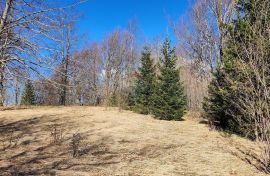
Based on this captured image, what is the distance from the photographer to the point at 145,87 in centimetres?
2528

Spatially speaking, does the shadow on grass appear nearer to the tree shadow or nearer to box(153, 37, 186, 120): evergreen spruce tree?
the tree shadow

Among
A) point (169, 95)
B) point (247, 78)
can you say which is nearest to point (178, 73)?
point (169, 95)

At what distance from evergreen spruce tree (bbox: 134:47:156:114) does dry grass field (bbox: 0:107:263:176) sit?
10.0 m

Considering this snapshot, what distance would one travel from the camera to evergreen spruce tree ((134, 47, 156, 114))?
23.9 meters

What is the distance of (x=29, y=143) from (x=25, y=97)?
2736cm

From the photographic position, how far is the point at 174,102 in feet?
67.2

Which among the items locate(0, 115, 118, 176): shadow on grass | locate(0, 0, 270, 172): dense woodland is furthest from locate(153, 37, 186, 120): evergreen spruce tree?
locate(0, 115, 118, 176): shadow on grass

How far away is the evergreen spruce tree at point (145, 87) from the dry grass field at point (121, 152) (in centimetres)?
1000

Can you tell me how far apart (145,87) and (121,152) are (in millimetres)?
16244

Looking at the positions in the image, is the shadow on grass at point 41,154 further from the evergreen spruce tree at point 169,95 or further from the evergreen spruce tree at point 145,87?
the evergreen spruce tree at point 145,87

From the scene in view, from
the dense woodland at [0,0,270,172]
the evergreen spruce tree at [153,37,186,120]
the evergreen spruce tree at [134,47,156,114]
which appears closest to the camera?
the dense woodland at [0,0,270,172]

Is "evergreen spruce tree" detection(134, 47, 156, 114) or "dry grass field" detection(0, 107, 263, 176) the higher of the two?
"evergreen spruce tree" detection(134, 47, 156, 114)

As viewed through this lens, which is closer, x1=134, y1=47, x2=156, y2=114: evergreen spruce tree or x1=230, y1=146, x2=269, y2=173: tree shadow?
x1=230, y1=146, x2=269, y2=173: tree shadow

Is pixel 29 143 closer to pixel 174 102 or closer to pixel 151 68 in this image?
pixel 174 102
